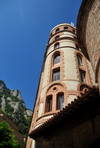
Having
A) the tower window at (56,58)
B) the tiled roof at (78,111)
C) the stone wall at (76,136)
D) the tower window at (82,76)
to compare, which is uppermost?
the tower window at (56,58)

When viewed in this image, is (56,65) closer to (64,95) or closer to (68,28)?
(64,95)

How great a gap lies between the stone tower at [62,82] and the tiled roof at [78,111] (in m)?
3.14

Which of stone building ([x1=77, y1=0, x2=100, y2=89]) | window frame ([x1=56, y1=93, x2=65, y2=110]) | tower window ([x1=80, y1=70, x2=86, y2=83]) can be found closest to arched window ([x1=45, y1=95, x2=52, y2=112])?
window frame ([x1=56, y1=93, x2=65, y2=110])

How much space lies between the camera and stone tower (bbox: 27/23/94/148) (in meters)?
10.0

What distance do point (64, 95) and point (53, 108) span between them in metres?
1.48

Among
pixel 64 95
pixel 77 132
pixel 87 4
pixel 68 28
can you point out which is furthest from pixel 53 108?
pixel 68 28

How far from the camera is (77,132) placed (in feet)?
17.8

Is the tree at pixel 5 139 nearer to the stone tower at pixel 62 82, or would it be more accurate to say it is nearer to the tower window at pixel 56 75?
the stone tower at pixel 62 82

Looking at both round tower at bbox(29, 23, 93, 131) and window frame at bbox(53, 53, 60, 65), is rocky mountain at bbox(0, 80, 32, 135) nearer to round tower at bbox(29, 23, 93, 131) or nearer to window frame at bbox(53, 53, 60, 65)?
window frame at bbox(53, 53, 60, 65)

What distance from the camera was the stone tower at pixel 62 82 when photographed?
10000 millimetres

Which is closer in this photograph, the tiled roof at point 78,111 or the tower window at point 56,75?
the tiled roof at point 78,111

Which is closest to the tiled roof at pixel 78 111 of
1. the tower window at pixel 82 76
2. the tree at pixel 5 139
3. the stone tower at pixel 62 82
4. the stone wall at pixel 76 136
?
the stone wall at pixel 76 136

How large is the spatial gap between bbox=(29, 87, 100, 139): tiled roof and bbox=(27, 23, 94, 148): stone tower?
10.3 ft

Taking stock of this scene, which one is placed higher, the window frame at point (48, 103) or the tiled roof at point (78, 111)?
the window frame at point (48, 103)
